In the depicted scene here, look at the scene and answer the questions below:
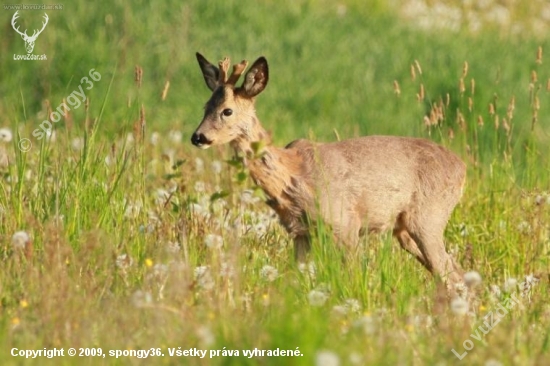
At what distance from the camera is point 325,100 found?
13500 millimetres

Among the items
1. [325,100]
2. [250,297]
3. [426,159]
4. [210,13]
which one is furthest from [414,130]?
[250,297]

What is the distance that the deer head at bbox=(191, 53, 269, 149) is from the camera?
754 cm

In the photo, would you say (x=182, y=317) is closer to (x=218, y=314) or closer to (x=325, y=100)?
(x=218, y=314)

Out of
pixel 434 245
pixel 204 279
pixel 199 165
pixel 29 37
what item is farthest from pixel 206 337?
pixel 29 37

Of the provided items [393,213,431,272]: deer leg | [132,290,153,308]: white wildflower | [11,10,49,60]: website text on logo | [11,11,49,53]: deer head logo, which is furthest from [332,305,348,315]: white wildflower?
[11,11,49,53]: deer head logo

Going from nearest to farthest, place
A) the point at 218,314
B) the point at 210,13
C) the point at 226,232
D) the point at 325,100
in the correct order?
the point at 218,314 → the point at 226,232 → the point at 325,100 → the point at 210,13

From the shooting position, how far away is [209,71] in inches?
315

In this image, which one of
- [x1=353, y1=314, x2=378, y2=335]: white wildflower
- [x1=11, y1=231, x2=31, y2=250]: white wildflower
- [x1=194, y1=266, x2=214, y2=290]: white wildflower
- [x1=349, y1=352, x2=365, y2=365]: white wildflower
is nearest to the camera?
[x1=349, y1=352, x2=365, y2=365]: white wildflower

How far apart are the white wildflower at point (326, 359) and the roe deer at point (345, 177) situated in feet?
8.22

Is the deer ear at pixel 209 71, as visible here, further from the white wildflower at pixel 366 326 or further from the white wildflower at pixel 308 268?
the white wildflower at pixel 366 326

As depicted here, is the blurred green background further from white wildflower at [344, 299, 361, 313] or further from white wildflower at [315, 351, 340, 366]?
white wildflower at [315, 351, 340, 366]

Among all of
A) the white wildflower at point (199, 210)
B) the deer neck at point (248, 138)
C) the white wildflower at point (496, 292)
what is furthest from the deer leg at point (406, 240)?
the white wildflower at point (199, 210)

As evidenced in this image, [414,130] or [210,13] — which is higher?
[210,13]

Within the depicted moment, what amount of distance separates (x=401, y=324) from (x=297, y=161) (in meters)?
2.23
